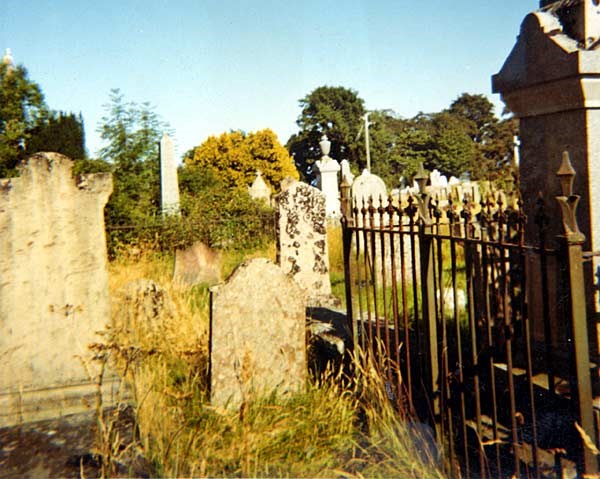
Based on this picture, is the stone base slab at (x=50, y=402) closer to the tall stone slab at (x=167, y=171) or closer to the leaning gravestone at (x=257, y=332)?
the leaning gravestone at (x=257, y=332)

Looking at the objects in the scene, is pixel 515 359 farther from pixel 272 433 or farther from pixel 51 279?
pixel 51 279

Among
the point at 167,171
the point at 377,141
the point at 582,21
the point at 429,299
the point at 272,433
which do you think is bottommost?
the point at 272,433

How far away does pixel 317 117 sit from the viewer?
45.2m

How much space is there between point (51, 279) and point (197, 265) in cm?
619

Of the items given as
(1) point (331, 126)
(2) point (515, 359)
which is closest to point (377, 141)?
(1) point (331, 126)

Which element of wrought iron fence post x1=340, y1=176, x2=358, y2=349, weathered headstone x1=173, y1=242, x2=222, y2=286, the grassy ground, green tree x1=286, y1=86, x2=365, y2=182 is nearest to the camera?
the grassy ground

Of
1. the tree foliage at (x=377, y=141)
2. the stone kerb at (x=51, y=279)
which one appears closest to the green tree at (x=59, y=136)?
the stone kerb at (x=51, y=279)

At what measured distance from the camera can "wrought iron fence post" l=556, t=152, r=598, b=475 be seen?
2.25 meters

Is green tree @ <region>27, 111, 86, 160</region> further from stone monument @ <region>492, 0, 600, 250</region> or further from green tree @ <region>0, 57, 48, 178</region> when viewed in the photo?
stone monument @ <region>492, 0, 600, 250</region>

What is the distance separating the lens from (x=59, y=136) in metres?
17.4

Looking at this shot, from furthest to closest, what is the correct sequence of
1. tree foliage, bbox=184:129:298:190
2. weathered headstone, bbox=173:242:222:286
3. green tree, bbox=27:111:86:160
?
1. tree foliage, bbox=184:129:298:190
2. green tree, bbox=27:111:86:160
3. weathered headstone, bbox=173:242:222:286

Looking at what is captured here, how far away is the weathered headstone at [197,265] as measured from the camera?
32.1ft

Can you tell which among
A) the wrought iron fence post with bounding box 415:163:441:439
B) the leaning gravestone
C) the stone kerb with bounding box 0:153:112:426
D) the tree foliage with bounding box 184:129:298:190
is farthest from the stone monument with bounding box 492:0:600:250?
the tree foliage with bounding box 184:129:298:190

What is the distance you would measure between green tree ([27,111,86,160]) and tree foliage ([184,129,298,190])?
11781mm
